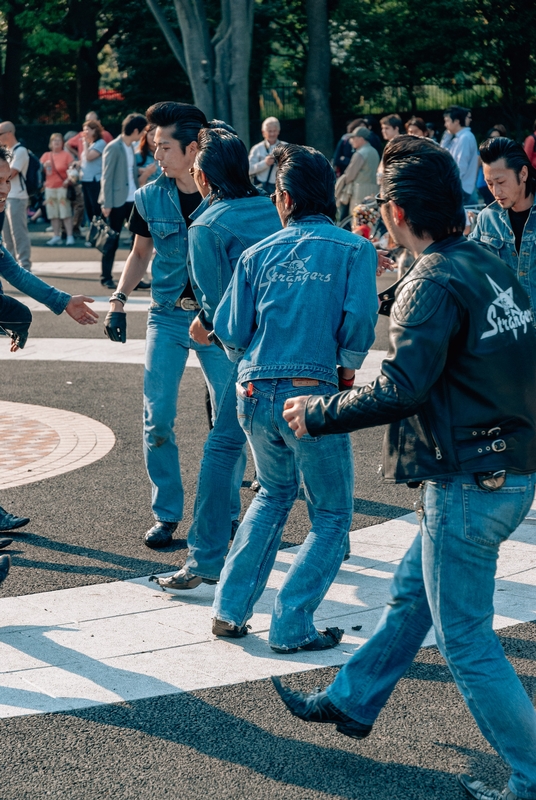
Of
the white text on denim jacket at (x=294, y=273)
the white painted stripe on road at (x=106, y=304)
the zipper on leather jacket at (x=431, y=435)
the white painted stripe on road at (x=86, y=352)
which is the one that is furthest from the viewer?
the white painted stripe on road at (x=106, y=304)

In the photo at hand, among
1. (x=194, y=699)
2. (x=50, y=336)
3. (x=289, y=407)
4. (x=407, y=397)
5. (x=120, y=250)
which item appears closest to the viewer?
(x=407, y=397)

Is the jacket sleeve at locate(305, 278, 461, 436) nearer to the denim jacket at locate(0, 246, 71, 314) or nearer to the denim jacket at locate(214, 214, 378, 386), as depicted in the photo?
the denim jacket at locate(214, 214, 378, 386)

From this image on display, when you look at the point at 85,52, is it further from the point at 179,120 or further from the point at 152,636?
the point at 152,636

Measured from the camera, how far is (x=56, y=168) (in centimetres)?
2127

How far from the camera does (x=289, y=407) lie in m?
3.25

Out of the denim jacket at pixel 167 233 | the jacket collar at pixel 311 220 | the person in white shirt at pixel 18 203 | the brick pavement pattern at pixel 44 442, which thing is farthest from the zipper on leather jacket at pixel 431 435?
the person in white shirt at pixel 18 203

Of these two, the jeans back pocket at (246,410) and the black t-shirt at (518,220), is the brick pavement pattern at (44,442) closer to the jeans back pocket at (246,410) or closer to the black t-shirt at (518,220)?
the jeans back pocket at (246,410)

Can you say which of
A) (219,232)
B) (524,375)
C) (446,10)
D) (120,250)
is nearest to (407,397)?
(524,375)

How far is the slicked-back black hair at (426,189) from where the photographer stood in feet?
9.89

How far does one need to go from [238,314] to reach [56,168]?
59.3ft

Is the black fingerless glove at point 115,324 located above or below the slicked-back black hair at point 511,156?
below

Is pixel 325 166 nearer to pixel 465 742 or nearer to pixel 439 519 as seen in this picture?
pixel 439 519

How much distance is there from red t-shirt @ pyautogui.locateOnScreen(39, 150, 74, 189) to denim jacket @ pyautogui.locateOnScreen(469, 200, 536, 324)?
16.3m

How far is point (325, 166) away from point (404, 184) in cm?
116
